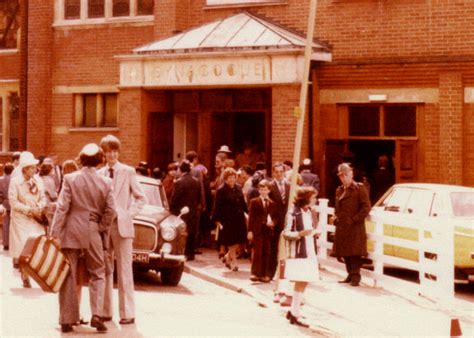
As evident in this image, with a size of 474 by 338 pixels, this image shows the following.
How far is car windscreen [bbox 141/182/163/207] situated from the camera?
17366 millimetres

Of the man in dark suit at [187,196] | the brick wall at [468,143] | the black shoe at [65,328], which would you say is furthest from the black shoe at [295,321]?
the brick wall at [468,143]

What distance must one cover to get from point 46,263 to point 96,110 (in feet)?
56.1

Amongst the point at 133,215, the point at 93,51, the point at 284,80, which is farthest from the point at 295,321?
the point at 93,51

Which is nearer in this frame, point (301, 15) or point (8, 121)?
point (301, 15)

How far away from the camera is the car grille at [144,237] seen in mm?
16047

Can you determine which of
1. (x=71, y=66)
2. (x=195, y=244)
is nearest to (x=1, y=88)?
(x=71, y=66)

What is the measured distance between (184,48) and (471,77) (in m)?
6.46

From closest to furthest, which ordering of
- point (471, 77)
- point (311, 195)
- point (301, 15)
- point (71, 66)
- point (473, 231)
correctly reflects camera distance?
point (311, 195) < point (473, 231) < point (471, 77) < point (301, 15) < point (71, 66)

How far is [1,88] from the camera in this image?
97.5ft

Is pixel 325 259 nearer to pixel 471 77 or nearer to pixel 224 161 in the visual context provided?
pixel 224 161

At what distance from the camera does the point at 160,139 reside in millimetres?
26016

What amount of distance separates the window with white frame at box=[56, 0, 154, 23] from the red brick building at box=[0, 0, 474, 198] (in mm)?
43

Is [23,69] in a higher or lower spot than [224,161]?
higher

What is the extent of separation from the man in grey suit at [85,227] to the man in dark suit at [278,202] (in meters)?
5.59
